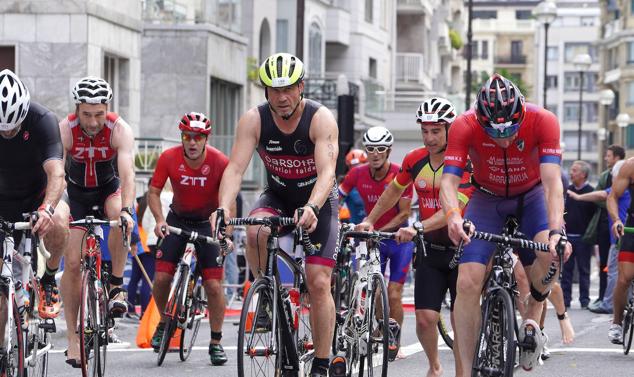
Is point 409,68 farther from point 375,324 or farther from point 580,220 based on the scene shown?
point 375,324

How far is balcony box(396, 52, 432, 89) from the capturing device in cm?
6291

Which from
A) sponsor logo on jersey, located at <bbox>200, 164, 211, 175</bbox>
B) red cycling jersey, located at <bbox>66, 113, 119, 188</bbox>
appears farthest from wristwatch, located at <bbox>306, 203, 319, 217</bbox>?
sponsor logo on jersey, located at <bbox>200, 164, 211, 175</bbox>

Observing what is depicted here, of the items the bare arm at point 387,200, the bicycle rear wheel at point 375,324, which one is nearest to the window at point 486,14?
the bare arm at point 387,200

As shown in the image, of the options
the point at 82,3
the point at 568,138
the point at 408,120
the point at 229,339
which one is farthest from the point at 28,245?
the point at 568,138

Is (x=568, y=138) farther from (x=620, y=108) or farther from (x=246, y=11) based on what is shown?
(x=246, y=11)

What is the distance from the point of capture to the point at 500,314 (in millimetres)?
9062

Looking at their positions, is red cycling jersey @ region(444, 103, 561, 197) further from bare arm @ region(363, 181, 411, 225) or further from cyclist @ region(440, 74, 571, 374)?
bare arm @ region(363, 181, 411, 225)

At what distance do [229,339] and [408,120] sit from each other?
1434 inches

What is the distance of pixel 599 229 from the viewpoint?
2230 cm

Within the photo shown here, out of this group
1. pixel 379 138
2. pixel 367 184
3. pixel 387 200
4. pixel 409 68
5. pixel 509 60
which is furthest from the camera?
pixel 509 60

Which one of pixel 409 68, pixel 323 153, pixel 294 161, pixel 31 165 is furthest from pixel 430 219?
pixel 409 68

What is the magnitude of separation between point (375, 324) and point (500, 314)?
1.49 metres

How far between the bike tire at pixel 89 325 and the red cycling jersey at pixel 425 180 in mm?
2617

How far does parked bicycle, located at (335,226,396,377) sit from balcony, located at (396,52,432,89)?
2060 inches
